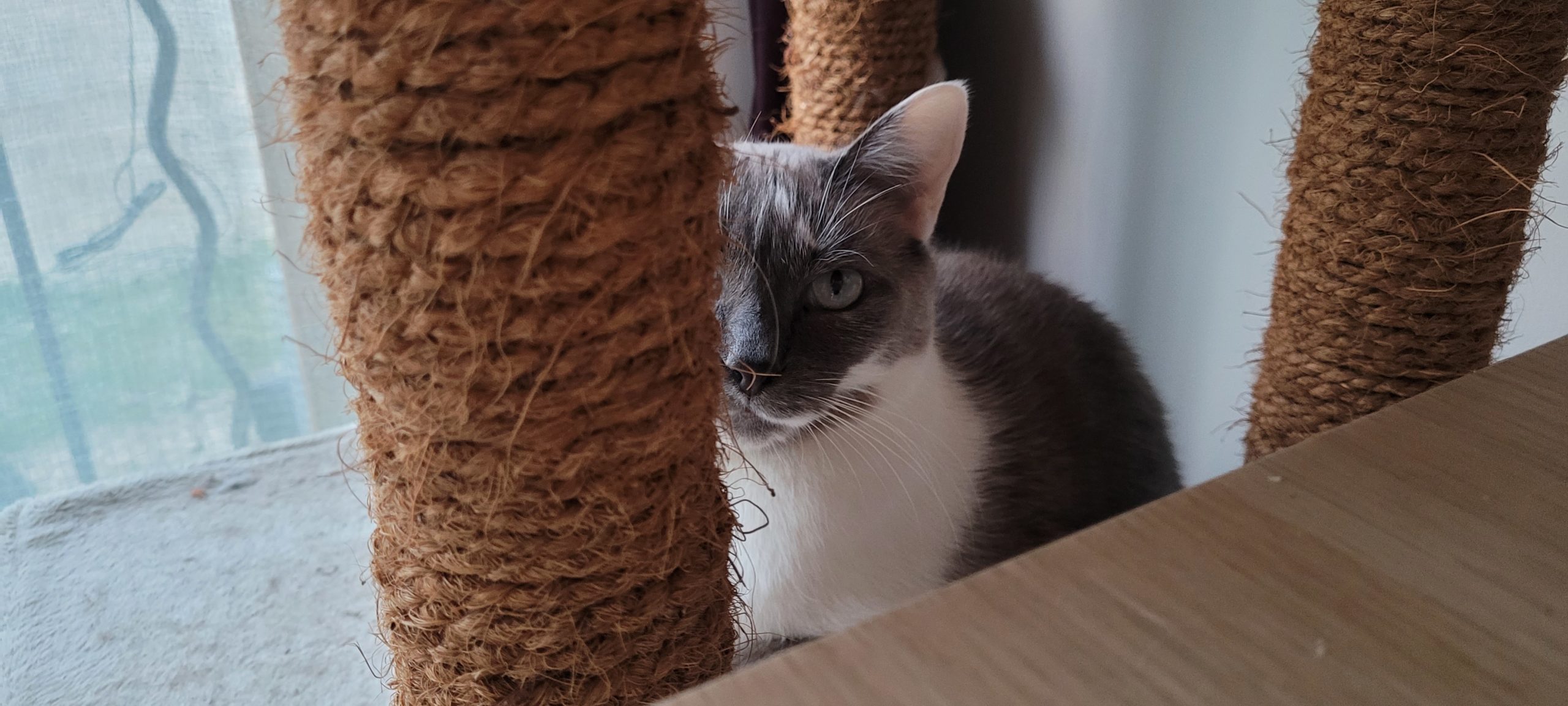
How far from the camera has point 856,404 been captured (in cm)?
102

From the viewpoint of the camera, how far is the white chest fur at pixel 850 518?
1011 mm

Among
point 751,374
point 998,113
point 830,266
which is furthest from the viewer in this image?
point 998,113

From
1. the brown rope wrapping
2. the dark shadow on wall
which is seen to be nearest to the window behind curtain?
the brown rope wrapping

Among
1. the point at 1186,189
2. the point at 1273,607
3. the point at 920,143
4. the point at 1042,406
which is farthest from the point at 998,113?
the point at 1273,607

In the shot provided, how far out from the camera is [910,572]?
1.06m

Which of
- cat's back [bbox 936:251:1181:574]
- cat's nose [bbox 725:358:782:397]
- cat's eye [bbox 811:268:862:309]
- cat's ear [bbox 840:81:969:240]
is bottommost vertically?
cat's back [bbox 936:251:1181:574]

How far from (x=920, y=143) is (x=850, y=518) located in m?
0.39

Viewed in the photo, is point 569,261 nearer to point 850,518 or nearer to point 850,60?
point 850,518

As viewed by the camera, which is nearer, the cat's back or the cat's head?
the cat's head

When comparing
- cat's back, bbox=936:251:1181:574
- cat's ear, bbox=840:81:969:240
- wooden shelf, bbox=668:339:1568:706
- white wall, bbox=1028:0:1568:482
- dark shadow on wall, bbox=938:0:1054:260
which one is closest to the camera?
wooden shelf, bbox=668:339:1568:706

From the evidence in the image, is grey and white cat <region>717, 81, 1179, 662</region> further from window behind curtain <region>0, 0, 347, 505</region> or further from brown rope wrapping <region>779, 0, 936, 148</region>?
window behind curtain <region>0, 0, 347, 505</region>

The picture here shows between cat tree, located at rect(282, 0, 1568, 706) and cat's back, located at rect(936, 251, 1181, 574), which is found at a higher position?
cat tree, located at rect(282, 0, 1568, 706)

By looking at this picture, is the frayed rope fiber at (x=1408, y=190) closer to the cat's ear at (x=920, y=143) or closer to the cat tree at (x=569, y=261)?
the cat tree at (x=569, y=261)

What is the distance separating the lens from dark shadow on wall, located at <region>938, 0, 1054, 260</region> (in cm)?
181
